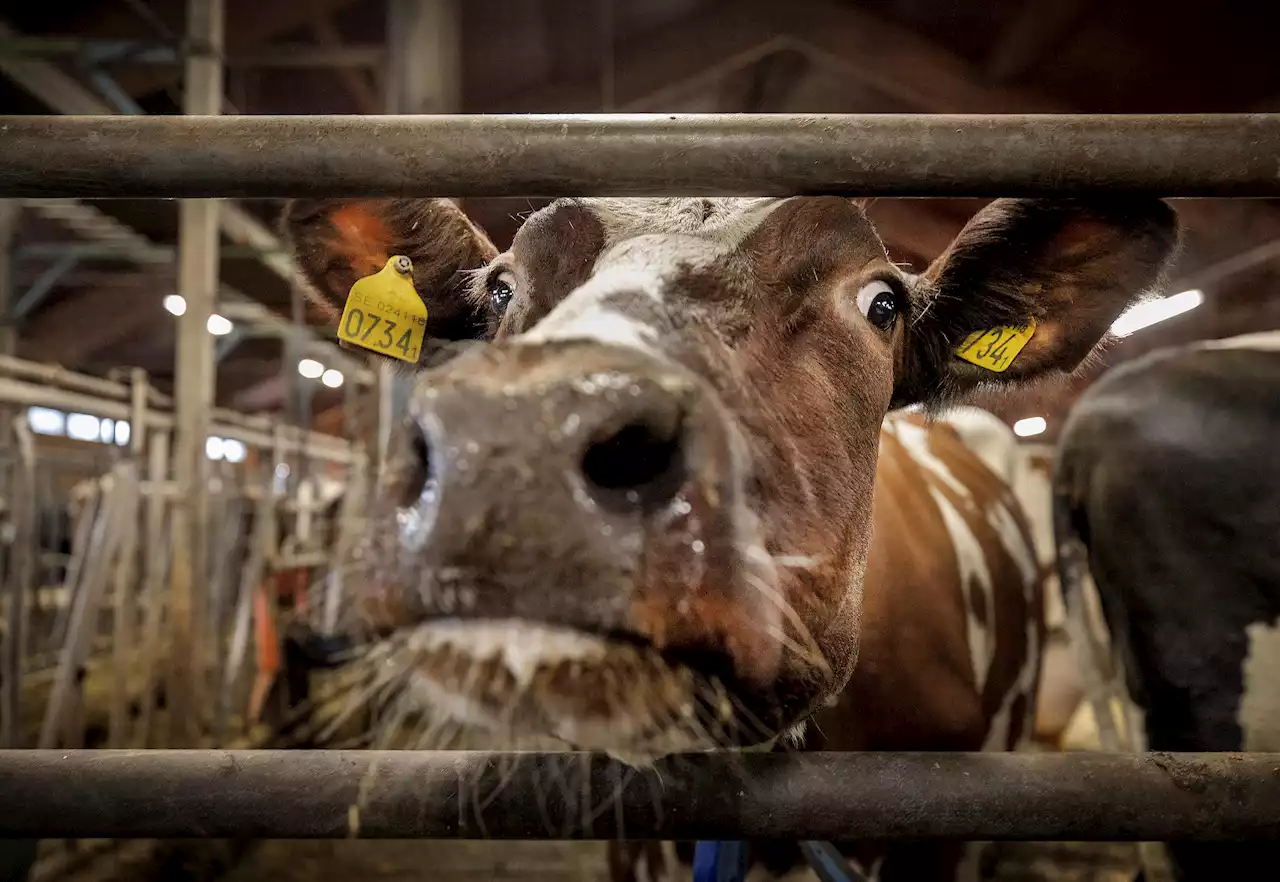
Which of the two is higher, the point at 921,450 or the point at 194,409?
the point at 194,409

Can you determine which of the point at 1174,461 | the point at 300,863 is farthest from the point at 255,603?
the point at 1174,461

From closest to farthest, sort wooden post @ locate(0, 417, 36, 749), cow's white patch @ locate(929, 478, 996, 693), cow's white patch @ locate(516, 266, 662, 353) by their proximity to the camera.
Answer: cow's white patch @ locate(516, 266, 662, 353) < cow's white patch @ locate(929, 478, 996, 693) < wooden post @ locate(0, 417, 36, 749)

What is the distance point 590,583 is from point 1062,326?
1.63 m

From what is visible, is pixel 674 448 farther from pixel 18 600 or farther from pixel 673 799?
pixel 18 600

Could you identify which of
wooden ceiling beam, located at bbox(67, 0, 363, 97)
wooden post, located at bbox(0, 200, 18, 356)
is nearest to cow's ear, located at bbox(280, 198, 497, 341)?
wooden ceiling beam, located at bbox(67, 0, 363, 97)

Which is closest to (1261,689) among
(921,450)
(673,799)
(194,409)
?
(921,450)

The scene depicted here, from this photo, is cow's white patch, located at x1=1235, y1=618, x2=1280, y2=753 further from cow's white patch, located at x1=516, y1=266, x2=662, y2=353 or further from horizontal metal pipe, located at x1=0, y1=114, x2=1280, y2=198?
cow's white patch, located at x1=516, y1=266, x2=662, y2=353

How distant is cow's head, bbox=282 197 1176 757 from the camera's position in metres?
0.98

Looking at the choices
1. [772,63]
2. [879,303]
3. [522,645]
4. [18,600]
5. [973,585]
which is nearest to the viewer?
[522,645]

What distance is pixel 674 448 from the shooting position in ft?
3.43

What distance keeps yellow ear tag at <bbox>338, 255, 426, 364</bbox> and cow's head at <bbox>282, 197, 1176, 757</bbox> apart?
0.67 feet

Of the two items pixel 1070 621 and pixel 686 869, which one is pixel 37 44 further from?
pixel 1070 621

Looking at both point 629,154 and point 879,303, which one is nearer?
point 629,154

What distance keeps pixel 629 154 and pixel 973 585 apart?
2.55m
